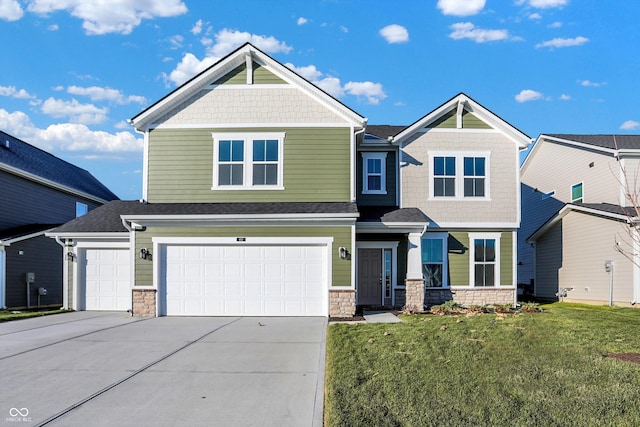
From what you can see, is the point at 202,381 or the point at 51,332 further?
the point at 51,332

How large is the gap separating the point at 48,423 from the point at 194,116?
11.7 m

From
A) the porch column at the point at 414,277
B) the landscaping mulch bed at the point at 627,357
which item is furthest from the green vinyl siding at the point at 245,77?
the landscaping mulch bed at the point at 627,357

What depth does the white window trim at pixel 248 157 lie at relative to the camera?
52.9ft

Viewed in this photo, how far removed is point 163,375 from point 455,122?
1312 cm

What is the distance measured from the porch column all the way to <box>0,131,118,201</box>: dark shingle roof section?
15.5 m

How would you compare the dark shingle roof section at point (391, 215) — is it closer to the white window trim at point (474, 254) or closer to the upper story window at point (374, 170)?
the upper story window at point (374, 170)

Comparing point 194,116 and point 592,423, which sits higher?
point 194,116

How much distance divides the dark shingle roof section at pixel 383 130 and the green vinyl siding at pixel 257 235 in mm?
5165

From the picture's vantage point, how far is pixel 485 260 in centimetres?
1777

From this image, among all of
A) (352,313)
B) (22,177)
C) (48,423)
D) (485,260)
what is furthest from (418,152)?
(22,177)

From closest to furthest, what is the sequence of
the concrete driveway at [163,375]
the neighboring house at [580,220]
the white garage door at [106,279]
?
1. the concrete driveway at [163,375]
2. the white garage door at [106,279]
3. the neighboring house at [580,220]

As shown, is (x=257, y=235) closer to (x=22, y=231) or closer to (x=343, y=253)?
(x=343, y=253)

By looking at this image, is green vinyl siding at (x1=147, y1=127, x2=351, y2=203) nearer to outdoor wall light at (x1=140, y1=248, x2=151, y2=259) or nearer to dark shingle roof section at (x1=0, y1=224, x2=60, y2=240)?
outdoor wall light at (x1=140, y1=248, x2=151, y2=259)

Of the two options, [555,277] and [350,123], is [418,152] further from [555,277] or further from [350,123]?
[555,277]
